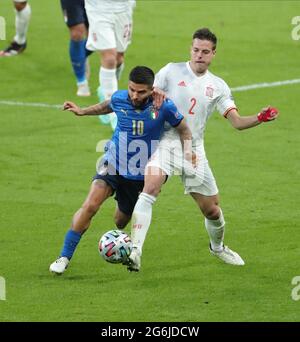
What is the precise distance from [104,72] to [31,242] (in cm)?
466

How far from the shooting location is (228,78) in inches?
749

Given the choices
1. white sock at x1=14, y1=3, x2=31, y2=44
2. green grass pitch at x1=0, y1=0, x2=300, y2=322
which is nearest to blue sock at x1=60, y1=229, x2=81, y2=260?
green grass pitch at x1=0, y1=0, x2=300, y2=322

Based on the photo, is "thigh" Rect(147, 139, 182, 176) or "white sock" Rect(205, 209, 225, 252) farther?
"white sock" Rect(205, 209, 225, 252)

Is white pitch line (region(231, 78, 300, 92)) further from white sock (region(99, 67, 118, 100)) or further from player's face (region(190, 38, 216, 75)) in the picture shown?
player's face (region(190, 38, 216, 75))

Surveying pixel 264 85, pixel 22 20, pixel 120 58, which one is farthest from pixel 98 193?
pixel 22 20

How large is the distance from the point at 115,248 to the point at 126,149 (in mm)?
1149

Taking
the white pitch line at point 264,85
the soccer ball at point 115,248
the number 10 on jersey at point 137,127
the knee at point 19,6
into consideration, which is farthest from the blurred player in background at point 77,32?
the soccer ball at point 115,248

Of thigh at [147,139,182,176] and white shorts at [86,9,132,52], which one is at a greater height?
white shorts at [86,9,132,52]

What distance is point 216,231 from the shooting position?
11.3m

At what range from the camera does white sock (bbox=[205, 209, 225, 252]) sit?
36.9 ft

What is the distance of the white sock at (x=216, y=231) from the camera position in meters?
11.2

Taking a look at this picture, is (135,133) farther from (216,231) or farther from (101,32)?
(101,32)

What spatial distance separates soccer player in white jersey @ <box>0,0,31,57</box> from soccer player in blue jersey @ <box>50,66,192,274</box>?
28.4 ft

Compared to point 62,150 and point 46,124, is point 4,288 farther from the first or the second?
point 46,124
